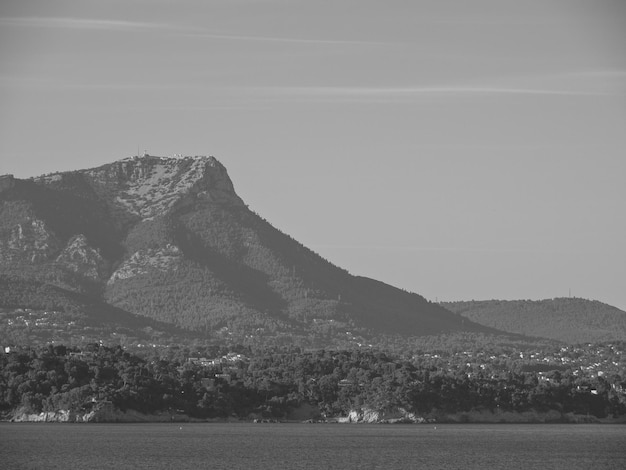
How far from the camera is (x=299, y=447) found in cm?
13962

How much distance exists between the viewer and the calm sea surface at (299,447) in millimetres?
119250

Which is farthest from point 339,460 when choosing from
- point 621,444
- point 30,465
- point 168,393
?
point 168,393

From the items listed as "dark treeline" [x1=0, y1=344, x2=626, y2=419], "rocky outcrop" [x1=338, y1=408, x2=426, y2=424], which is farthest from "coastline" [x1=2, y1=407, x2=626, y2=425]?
"dark treeline" [x1=0, y1=344, x2=626, y2=419]

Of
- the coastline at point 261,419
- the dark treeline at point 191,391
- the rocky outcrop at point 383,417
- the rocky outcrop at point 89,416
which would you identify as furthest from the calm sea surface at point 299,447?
the rocky outcrop at point 383,417

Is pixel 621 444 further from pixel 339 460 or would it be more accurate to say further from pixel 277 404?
pixel 277 404

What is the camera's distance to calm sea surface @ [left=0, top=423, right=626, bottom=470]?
119250 millimetres

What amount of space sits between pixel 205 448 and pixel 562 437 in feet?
139

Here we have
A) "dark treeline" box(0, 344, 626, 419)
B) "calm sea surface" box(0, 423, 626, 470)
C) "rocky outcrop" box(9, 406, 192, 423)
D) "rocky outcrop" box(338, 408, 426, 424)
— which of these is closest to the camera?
"calm sea surface" box(0, 423, 626, 470)

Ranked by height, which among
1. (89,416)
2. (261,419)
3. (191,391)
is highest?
(191,391)

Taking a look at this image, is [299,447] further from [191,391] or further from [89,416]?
[191,391]

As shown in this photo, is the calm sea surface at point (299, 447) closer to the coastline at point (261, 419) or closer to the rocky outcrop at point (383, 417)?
the coastline at point (261, 419)

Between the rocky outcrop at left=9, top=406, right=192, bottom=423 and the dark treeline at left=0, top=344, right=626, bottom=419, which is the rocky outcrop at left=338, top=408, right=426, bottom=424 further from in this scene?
the rocky outcrop at left=9, top=406, right=192, bottom=423

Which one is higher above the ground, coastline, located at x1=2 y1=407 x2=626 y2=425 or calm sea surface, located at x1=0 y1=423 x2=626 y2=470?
coastline, located at x1=2 y1=407 x2=626 y2=425

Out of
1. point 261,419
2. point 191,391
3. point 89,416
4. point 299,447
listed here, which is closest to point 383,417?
point 261,419
